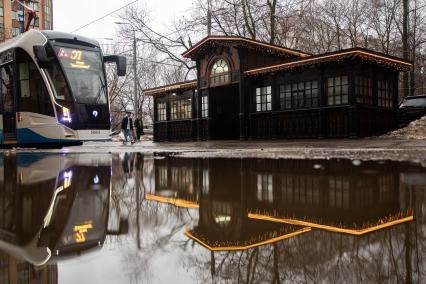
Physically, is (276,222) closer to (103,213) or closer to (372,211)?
(372,211)

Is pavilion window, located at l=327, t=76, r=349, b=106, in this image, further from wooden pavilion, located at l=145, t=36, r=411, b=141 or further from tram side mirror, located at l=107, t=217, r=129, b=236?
tram side mirror, located at l=107, t=217, r=129, b=236

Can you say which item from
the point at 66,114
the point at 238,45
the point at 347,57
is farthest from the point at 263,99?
the point at 66,114

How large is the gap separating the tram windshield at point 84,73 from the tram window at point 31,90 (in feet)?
1.84

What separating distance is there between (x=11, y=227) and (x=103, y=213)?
0.56 meters

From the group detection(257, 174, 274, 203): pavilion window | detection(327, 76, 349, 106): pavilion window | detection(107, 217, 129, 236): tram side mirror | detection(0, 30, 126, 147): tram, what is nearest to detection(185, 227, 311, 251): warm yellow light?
detection(107, 217, 129, 236): tram side mirror

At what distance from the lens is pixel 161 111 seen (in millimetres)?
28781

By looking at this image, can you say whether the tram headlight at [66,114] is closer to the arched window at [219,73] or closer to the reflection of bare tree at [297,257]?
the arched window at [219,73]

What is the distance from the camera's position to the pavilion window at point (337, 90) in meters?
17.7

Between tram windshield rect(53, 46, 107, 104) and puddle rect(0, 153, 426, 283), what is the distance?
1059 centimetres

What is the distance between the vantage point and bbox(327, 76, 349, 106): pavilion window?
17656 mm

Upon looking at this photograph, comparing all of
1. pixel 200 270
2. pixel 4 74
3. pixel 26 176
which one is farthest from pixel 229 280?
pixel 4 74

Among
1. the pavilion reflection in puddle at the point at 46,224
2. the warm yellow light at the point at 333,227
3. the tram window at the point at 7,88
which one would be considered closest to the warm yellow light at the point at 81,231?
the pavilion reflection in puddle at the point at 46,224

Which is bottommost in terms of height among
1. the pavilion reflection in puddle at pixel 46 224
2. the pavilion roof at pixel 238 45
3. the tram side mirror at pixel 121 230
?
the tram side mirror at pixel 121 230

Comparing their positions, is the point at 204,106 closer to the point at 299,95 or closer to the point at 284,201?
the point at 299,95
